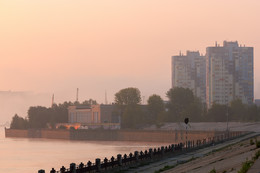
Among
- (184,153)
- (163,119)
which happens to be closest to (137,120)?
(163,119)

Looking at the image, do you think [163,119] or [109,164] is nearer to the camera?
[109,164]

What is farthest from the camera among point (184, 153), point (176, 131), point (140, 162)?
point (176, 131)

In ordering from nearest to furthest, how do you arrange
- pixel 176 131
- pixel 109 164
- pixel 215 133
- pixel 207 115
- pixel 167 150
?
pixel 109 164
pixel 167 150
pixel 215 133
pixel 176 131
pixel 207 115

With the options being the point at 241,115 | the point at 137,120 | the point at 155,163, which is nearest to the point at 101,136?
the point at 137,120

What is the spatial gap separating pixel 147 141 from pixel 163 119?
2146 cm

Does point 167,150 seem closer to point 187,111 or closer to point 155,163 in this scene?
point 155,163

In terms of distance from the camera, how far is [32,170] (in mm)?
84562

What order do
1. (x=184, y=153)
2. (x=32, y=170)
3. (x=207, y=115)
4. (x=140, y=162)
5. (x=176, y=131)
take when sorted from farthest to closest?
1. (x=207, y=115)
2. (x=176, y=131)
3. (x=32, y=170)
4. (x=184, y=153)
5. (x=140, y=162)

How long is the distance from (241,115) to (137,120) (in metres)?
36.1

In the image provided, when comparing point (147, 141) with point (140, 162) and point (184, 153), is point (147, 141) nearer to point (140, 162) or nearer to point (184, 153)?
point (184, 153)

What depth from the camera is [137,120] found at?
19825cm

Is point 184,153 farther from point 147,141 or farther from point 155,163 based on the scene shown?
point 147,141

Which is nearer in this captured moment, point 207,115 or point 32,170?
point 32,170

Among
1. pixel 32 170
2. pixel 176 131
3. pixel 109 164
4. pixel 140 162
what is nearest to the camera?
pixel 109 164
